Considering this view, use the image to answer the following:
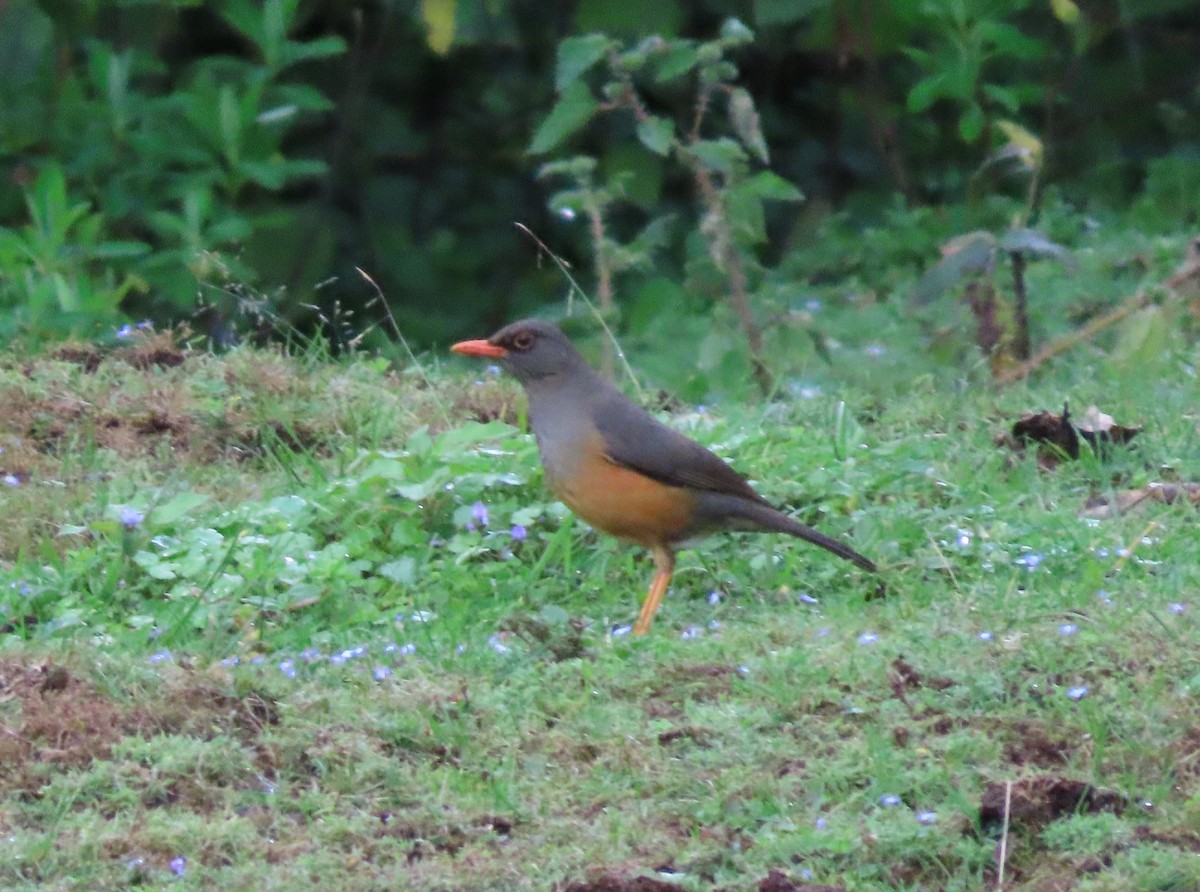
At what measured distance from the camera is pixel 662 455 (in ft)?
18.8

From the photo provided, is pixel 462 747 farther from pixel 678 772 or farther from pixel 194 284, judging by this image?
pixel 194 284

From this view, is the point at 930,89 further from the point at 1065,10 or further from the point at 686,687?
the point at 686,687

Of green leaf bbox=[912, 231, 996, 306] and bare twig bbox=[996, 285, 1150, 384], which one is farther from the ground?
green leaf bbox=[912, 231, 996, 306]

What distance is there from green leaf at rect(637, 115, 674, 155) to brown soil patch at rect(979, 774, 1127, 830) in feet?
12.3

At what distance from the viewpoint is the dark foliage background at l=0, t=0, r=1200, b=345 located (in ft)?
28.3

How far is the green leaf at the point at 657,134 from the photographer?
7312 millimetres

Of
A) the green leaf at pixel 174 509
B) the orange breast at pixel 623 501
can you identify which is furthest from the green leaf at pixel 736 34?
the green leaf at pixel 174 509

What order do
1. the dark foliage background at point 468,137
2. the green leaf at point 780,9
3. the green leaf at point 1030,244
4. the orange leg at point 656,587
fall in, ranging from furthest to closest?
the green leaf at point 780,9 → the dark foliage background at point 468,137 → the green leaf at point 1030,244 → the orange leg at point 656,587

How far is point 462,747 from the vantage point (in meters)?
4.43

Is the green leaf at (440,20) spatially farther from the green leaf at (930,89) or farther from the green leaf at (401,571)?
the green leaf at (401,571)

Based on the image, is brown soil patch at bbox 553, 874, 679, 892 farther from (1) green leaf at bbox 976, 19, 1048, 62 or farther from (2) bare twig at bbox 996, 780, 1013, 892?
(1) green leaf at bbox 976, 19, 1048, 62

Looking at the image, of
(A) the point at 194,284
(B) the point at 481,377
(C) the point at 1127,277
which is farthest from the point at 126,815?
(C) the point at 1127,277

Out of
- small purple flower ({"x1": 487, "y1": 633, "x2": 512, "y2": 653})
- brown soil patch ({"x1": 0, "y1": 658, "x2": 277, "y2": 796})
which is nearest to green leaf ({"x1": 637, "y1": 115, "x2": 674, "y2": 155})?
small purple flower ({"x1": 487, "y1": 633, "x2": 512, "y2": 653})

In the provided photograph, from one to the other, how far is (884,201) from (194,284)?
3.85 meters
